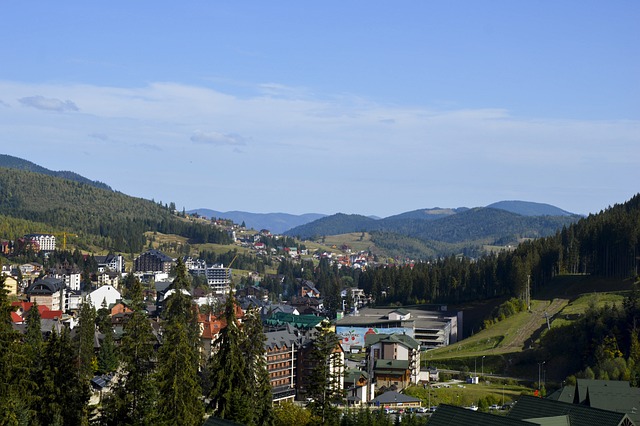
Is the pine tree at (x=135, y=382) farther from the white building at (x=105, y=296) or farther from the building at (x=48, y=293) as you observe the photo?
the building at (x=48, y=293)

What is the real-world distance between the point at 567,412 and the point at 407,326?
95611 millimetres

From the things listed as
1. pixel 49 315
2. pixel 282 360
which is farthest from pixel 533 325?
pixel 49 315

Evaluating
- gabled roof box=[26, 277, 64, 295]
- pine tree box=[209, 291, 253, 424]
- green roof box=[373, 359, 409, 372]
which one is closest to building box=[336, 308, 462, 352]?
green roof box=[373, 359, 409, 372]

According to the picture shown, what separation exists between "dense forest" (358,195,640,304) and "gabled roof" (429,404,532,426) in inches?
3795

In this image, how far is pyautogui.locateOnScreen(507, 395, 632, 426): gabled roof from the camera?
4388 cm

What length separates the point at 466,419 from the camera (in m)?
41.3

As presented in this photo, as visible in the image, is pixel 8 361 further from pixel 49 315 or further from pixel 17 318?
pixel 49 315

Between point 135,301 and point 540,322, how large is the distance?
8697 cm

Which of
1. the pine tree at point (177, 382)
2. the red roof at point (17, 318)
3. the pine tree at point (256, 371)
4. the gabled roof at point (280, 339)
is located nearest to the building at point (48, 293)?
the red roof at point (17, 318)

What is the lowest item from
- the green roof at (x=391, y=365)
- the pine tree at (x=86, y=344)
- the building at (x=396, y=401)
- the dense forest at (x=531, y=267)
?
the building at (x=396, y=401)

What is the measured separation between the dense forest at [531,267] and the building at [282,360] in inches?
2209

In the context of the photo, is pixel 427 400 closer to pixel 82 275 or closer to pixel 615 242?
pixel 615 242

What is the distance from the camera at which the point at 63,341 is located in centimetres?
5166

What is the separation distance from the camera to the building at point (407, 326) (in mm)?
134875
